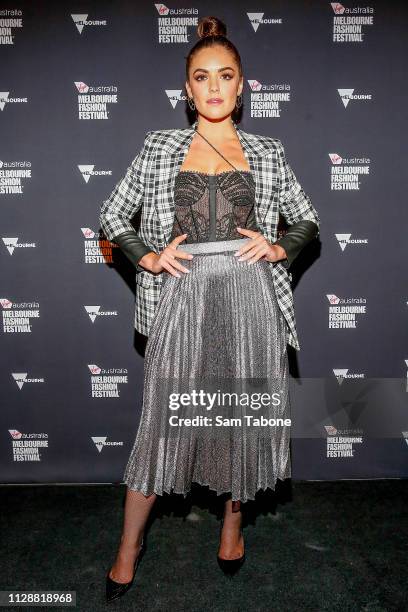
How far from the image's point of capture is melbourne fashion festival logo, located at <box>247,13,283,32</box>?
2.56 meters

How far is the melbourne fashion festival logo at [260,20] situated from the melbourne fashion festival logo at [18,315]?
178 centimetres

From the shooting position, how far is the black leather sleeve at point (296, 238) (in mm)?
2080

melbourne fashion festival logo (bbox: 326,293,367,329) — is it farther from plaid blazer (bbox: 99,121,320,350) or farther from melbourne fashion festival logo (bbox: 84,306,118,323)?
melbourne fashion festival logo (bbox: 84,306,118,323)

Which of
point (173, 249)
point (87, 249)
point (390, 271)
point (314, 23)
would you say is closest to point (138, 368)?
point (87, 249)

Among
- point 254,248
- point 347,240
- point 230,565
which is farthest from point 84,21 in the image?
point 230,565

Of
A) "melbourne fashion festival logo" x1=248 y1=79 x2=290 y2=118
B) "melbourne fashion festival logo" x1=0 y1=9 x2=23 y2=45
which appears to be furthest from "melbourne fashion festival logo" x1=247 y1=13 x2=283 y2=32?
"melbourne fashion festival logo" x1=0 y1=9 x2=23 y2=45

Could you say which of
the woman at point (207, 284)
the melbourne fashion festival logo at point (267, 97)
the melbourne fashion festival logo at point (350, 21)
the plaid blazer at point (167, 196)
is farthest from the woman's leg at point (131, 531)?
the melbourne fashion festival logo at point (350, 21)

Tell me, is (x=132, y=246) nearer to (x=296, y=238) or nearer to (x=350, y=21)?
(x=296, y=238)

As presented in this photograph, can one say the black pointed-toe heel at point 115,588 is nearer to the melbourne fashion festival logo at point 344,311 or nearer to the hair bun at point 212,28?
the melbourne fashion festival logo at point 344,311

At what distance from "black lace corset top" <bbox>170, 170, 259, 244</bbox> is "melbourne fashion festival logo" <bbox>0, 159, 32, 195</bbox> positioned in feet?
3.57

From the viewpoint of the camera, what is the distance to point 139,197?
6.95 ft

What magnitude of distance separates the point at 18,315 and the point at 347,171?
187 cm

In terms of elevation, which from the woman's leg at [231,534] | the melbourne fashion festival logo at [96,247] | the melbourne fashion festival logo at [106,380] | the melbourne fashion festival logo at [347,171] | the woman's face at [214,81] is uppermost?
the woman's face at [214,81]

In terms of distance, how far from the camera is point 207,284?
75.1 inches
